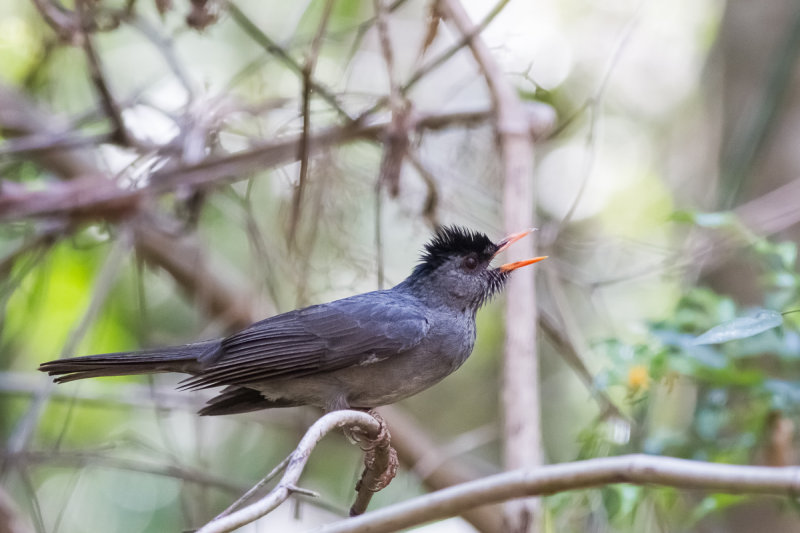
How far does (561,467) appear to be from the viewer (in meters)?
1.99

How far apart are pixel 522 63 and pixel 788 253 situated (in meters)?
1.98

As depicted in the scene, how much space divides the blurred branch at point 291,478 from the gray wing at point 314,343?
1.57ft

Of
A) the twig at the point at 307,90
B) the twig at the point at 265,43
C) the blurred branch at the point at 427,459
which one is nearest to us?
the twig at the point at 307,90

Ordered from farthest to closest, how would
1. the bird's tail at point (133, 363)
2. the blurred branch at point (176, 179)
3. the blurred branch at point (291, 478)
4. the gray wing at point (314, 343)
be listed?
the blurred branch at point (176, 179)
the gray wing at point (314, 343)
the bird's tail at point (133, 363)
the blurred branch at point (291, 478)

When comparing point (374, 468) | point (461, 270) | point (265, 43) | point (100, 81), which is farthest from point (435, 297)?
point (100, 81)

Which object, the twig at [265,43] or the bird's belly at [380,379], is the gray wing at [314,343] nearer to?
the bird's belly at [380,379]

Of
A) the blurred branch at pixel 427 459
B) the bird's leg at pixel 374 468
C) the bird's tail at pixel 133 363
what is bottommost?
the bird's leg at pixel 374 468

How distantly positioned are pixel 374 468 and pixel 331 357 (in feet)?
1.56

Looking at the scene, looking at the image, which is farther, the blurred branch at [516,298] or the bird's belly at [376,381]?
the blurred branch at [516,298]

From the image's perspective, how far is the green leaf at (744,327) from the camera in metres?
2.26

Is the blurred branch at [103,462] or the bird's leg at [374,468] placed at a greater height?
the blurred branch at [103,462]

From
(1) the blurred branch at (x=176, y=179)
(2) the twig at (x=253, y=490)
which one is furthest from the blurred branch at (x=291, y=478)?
(1) the blurred branch at (x=176, y=179)

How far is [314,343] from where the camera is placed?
3410 mm

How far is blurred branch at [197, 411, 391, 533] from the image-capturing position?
1.94 m
